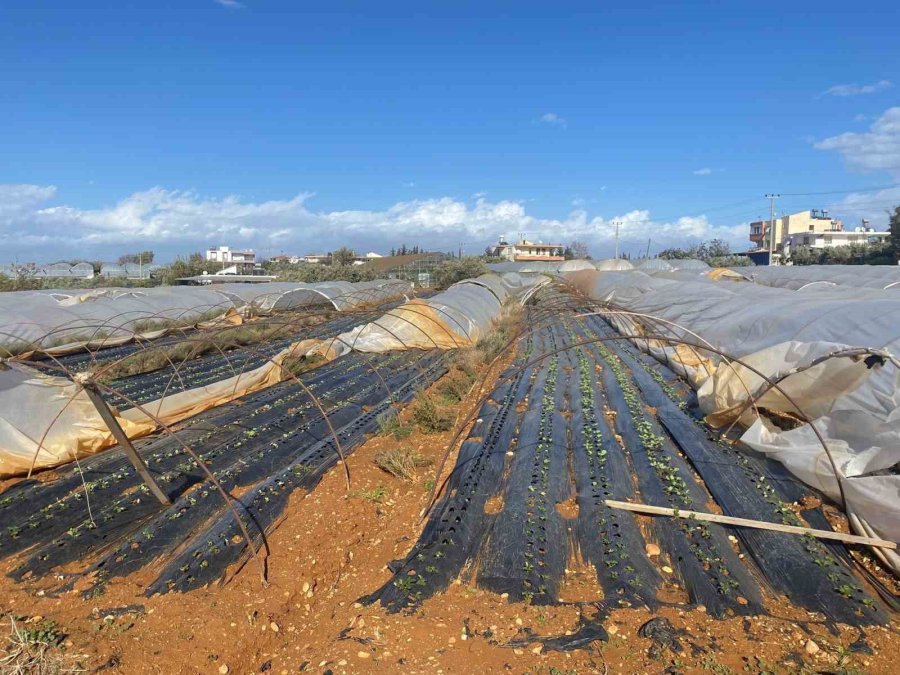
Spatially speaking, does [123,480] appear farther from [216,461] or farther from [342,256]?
[342,256]

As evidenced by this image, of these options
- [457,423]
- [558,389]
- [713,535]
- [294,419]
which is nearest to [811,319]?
[558,389]

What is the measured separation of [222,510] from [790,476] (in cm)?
645

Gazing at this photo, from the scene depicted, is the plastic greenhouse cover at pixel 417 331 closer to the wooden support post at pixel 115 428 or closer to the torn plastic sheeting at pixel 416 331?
the torn plastic sheeting at pixel 416 331

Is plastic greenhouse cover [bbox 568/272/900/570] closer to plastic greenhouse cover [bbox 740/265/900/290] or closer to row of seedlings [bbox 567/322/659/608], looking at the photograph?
row of seedlings [bbox 567/322/659/608]

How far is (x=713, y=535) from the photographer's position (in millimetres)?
5215

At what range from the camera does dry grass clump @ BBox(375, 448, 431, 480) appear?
23.0 ft

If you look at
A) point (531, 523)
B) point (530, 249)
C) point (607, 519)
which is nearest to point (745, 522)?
point (607, 519)

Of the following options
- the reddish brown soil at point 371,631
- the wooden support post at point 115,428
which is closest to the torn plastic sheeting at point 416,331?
the wooden support post at point 115,428

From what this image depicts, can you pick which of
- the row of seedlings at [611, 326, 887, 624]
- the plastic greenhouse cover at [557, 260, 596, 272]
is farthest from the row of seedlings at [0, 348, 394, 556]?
the plastic greenhouse cover at [557, 260, 596, 272]

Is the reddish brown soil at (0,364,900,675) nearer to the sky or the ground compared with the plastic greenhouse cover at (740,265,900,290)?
nearer to the ground

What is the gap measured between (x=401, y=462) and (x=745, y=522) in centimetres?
392

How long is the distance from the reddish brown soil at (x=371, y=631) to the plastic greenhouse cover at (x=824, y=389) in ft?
5.70

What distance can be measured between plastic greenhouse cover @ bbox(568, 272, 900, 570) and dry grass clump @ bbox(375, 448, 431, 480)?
4166 mm

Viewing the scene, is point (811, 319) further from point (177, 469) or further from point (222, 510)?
point (177, 469)
